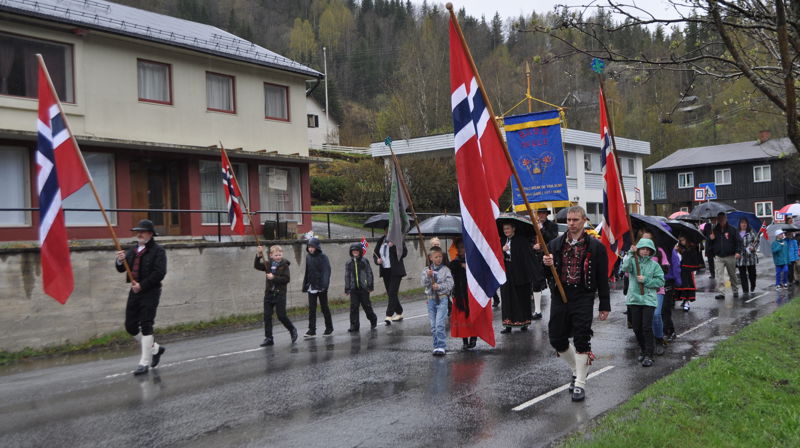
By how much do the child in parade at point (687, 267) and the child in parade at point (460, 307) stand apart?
16.8 feet

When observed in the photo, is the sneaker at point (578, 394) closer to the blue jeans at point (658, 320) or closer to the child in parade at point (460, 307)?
the child in parade at point (460, 307)

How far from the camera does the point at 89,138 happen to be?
764 inches

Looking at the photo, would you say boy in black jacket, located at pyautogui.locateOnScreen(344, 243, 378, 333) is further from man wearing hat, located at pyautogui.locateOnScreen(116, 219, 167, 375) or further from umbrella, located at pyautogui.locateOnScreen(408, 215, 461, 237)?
man wearing hat, located at pyautogui.locateOnScreen(116, 219, 167, 375)

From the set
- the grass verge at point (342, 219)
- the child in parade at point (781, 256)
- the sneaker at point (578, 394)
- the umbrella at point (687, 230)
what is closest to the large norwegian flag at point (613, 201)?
Answer: the sneaker at point (578, 394)

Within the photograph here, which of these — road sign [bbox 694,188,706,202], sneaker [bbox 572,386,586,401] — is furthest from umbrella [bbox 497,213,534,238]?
road sign [bbox 694,188,706,202]

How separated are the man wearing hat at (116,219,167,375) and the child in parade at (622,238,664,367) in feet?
20.9

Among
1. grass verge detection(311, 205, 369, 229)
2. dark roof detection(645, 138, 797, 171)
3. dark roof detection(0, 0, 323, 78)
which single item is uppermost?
dark roof detection(0, 0, 323, 78)

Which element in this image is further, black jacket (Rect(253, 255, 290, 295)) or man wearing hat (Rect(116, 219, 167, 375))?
black jacket (Rect(253, 255, 290, 295))

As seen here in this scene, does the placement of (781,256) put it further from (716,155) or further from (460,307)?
(716,155)

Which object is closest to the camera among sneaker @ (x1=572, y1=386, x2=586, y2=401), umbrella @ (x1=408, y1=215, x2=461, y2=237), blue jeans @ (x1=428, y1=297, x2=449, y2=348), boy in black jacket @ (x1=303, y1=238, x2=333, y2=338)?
sneaker @ (x1=572, y1=386, x2=586, y2=401)

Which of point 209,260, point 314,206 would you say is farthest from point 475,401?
point 314,206

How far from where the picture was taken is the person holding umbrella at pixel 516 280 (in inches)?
467

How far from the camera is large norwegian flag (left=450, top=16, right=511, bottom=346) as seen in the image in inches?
310

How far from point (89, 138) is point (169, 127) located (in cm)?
290
